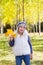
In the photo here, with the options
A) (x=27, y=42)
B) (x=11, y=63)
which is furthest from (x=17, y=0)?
(x=27, y=42)

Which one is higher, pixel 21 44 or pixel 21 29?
pixel 21 29

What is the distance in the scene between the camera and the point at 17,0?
16797 millimetres

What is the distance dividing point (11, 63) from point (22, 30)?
162 inches

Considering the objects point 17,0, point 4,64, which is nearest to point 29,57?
point 4,64

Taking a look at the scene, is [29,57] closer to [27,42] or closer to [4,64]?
[27,42]

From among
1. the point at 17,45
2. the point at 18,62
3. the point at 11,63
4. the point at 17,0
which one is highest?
the point at 17,0

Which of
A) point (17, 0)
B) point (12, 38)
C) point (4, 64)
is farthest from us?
point (17, 0)

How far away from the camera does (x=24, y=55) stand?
5.63 m

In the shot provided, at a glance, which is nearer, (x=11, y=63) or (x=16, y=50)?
(x=16, y=50)

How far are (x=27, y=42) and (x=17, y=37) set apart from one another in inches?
9.4

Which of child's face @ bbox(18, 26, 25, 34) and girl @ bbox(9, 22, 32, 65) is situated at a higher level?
child's face @ bbox(18, 26, 25, 34)

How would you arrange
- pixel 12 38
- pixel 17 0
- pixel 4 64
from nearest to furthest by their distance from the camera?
pixel 12 38 → pixel 4 64 → pixel 17 0

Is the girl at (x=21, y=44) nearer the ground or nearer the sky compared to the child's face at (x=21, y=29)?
nearer the ground

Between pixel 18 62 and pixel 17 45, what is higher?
pixel 17 45
